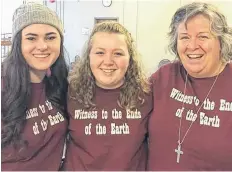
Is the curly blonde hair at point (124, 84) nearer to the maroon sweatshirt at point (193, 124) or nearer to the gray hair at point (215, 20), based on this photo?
the maroon sweatshirt at point (193, 124)

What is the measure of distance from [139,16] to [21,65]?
1.19 m

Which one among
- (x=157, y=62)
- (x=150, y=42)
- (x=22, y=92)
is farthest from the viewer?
(x=150, y=42)

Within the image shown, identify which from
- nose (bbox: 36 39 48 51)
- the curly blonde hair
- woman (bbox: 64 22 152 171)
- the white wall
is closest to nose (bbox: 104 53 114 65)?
woman (bbox: 64 22 152 171)

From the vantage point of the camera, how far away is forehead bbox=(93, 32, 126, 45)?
1.17 m

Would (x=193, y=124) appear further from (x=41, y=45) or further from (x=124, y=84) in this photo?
(x=41, y=45)

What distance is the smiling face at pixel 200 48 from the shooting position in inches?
44.4

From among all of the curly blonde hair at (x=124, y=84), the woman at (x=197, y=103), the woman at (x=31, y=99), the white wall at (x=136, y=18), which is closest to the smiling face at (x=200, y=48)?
the woman at (x=197, y=103)

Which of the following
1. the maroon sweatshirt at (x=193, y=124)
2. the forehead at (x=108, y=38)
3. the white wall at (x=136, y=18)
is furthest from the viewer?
the white wall at (x=136, y=18)

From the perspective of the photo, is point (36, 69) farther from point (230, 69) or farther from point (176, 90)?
point (230, 69)

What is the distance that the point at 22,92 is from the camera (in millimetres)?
1118

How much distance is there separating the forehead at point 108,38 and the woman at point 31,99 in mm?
148

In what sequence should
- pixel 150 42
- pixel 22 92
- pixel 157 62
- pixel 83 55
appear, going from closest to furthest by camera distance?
pixel 22 92, pixel 83 55, pixel 157 62, pixel 150 42

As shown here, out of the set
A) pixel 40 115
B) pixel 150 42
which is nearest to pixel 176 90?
pixel 40 115

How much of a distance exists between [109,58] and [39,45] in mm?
265
